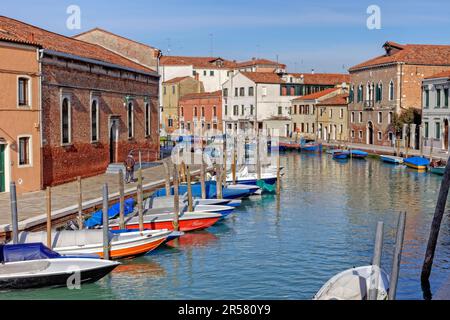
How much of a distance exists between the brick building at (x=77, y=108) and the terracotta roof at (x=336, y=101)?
27.3 m

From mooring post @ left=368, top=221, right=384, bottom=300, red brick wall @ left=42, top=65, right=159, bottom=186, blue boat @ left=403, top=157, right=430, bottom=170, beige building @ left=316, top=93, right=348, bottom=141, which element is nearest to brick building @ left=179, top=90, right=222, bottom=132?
beige building @ left=316, top=93, right=348, bottom=141

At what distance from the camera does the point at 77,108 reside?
945 inches

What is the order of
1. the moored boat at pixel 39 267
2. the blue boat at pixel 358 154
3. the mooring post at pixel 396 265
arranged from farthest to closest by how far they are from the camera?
1. the blue boat at pixel 358 154
2. the moored boat at pixel 39 267
3. the mooring post at pixel 396 265

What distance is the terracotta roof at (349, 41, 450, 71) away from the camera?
45.6 m

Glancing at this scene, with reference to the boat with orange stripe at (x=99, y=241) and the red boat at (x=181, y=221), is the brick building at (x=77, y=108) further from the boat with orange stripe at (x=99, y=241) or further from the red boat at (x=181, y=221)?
the boat with orange stripe at (x=99, y=241)

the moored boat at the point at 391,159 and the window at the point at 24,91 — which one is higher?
the window at the point at 24,91

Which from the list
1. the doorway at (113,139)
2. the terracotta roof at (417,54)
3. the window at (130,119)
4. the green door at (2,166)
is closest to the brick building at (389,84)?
the terracotta roof at (417,54)

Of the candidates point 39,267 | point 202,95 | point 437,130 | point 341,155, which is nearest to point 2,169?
point 39,267

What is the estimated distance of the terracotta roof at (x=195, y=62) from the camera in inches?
2963

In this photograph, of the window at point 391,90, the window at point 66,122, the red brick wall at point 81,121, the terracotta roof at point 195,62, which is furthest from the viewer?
the terracotta roof at point 195,62

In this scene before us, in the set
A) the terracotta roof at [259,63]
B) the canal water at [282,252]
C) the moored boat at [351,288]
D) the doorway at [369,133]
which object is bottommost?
the canal water at [282,252]

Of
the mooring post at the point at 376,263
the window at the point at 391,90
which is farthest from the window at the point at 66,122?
the window at the point at 391,90

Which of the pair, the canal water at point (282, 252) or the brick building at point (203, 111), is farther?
the brick building at point (203, 111)

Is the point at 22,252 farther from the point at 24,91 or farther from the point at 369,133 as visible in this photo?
the point at 369,133
